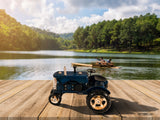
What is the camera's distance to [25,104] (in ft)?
15.2

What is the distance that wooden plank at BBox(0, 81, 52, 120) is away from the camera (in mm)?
3926

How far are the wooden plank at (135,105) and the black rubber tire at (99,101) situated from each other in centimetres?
49

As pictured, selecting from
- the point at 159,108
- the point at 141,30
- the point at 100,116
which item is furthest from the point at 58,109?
the point at 141,30

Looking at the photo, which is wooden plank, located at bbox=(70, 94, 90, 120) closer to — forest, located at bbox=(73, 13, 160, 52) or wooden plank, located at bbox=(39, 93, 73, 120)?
wooden plank, located at bbox=(39, 93, 73, 120)

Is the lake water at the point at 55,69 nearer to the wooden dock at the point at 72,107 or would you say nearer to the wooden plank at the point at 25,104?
the wooden plank at the point at 25,104

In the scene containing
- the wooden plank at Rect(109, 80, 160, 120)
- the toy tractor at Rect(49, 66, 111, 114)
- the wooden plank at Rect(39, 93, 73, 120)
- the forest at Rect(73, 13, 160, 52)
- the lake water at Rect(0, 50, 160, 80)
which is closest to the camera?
the wooden plank at Rect(39, 93, 73, 120)

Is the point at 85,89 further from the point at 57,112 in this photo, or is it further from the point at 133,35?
the point at 133,35

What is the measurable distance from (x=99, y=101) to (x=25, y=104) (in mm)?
2293

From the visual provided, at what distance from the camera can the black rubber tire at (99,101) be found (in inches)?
159

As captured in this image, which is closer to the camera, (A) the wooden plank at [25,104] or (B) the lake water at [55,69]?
(A) the wooden plank at [25,104]

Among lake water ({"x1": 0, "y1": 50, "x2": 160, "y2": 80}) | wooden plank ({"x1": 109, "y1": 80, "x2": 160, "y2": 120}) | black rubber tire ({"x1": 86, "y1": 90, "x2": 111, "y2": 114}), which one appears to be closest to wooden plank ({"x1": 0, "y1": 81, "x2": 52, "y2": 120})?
black rubber tire ({"x1": 86, "y1": 90, "x2": 111, "y2": 114})

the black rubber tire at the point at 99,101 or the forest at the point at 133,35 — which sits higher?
the forest at the point at 133,35

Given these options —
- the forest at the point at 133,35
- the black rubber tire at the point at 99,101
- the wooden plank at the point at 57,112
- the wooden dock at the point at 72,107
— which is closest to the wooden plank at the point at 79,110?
the wooden dock at the point at 72,107

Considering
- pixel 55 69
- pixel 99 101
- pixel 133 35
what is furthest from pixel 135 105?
pixel 133 35
